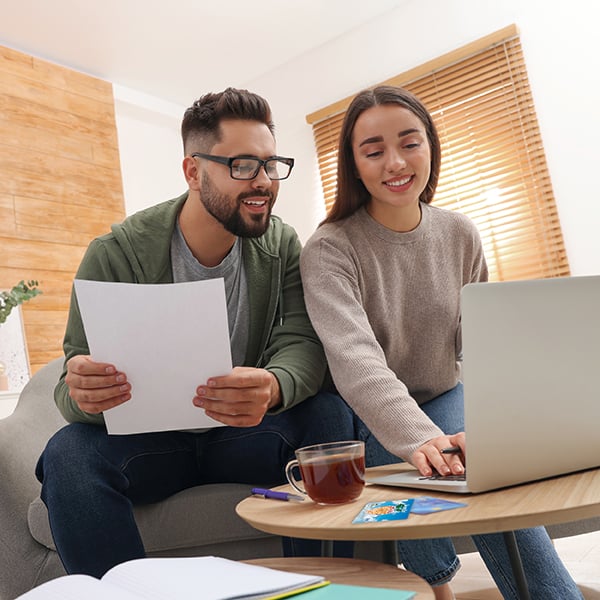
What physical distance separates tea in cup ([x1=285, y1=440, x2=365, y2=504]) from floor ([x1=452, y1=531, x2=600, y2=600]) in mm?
965

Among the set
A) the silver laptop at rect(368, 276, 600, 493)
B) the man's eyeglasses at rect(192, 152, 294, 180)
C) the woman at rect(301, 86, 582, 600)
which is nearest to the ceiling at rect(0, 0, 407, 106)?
the man's eyeglasses at rect(192, 152, 294, 180)

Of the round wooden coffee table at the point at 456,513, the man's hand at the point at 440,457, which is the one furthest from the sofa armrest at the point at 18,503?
the man's hand at the point at 440,457

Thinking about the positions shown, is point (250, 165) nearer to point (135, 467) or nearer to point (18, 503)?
point (135, 467)

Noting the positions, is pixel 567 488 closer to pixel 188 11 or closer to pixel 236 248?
pixel 236 248

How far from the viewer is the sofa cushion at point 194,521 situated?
4.37 feet

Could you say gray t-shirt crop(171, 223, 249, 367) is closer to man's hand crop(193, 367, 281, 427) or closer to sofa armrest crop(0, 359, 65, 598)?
man's hand crop(193, 367, 281, 427)

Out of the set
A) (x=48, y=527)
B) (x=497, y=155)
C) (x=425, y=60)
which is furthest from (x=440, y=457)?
(x=425, y=60)

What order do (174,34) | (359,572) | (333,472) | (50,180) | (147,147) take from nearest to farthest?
(359,572) < (333,472) < (50,180) < (174,34) < (147,147)

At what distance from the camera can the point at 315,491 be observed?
0.85m

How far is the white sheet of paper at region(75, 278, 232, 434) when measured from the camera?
104 centimetres

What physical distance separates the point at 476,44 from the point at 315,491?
3.18m

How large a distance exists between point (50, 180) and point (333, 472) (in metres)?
3.34

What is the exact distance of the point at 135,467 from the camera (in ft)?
4.25

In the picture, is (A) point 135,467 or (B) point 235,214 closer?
(A) point 135,467
